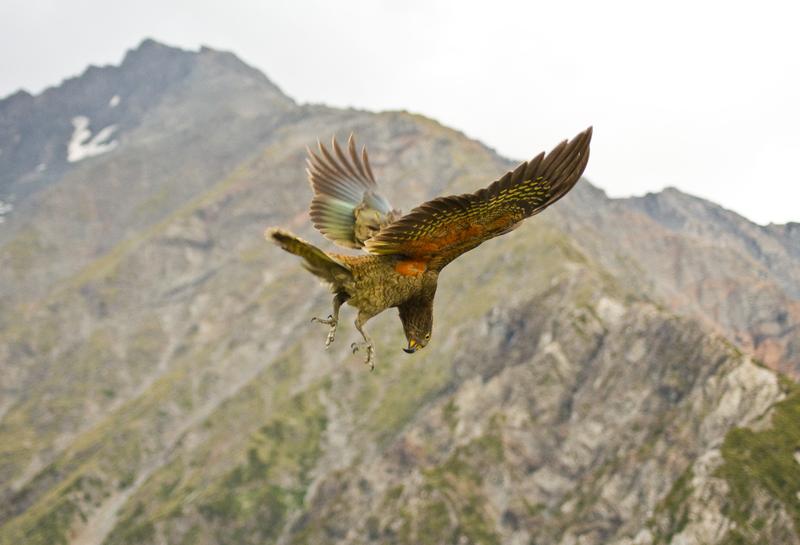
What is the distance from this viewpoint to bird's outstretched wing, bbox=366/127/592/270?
10375mm

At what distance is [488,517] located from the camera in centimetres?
15750

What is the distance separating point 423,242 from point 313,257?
1.57 m

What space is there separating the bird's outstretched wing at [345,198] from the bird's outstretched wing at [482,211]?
7.18 feet

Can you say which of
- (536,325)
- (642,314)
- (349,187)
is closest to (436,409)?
(536,325)

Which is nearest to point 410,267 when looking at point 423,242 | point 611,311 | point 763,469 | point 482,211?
point 423,242

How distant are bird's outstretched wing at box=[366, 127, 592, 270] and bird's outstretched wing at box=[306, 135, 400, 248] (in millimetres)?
2187

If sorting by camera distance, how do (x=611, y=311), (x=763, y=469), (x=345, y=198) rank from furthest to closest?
(x=611, y=311) < (x=763, y=469) < (x=345, y=198)

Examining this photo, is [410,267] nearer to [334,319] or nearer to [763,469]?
[334,319]

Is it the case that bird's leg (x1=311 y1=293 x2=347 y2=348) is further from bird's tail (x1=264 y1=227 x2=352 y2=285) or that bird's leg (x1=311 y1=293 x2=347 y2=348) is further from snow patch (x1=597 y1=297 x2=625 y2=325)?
snow patch (x1=597 y1=297 x2=625 y2=325)

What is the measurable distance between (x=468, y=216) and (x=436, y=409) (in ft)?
605

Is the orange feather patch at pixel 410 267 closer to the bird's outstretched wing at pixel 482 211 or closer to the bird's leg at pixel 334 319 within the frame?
the bird's outstretched wing at pixel 482 211

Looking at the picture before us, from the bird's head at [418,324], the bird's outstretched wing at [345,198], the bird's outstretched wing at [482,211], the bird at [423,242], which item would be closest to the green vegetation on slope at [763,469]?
the bird's outstretched wing at [345,198]

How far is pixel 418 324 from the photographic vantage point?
12156 millimetres

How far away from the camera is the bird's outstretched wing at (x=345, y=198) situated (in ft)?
45.7
